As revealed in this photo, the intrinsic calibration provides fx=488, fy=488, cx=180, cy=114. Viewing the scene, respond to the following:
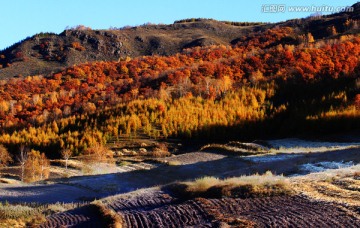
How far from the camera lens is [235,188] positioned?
1766 cm

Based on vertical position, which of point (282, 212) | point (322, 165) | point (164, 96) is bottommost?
point (322, 165)

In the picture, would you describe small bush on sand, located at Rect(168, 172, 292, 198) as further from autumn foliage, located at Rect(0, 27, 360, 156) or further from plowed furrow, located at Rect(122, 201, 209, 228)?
autumn foliage, located at Rect(0, 27, 360, 156)

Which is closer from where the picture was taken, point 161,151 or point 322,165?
point 322,165

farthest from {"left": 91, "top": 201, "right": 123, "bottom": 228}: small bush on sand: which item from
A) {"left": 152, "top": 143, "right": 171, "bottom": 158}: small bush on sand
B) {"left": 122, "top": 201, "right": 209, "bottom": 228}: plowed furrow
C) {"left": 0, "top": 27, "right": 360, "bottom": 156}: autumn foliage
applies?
{"left": 0, "top": 27, "right": 360, "bottom": 156}: autumn foliage

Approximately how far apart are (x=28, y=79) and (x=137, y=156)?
331ft

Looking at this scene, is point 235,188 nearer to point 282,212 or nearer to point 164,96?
point 282,212

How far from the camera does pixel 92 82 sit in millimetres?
167000

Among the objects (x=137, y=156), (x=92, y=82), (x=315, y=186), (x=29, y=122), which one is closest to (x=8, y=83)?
(x=92, y=82)

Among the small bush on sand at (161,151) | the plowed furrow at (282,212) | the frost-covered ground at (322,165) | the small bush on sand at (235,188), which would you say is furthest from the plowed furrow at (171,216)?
the small bush on sand at (161,151)

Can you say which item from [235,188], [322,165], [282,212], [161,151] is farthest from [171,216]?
[161,151]

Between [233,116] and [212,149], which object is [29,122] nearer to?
[233,116]

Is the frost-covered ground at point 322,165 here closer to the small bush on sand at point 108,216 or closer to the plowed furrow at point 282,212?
the plowed furrow at point 282,212

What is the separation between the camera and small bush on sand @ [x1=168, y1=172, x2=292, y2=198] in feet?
56.2

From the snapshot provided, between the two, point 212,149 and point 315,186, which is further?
point 212,149
